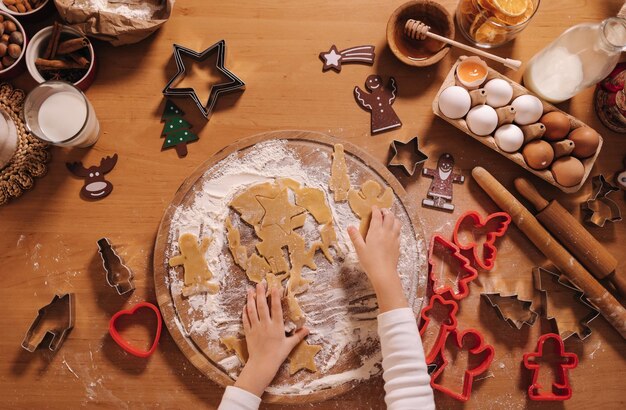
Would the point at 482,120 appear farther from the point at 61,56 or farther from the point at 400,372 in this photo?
the point at 61,56

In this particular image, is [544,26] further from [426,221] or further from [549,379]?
[549,379]

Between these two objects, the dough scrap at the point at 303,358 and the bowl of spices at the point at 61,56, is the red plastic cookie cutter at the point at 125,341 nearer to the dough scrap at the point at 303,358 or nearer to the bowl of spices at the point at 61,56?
the dough scrap at the point at 303,358

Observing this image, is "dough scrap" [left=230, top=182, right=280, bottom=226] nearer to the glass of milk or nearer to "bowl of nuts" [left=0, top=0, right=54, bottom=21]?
the glass of milk

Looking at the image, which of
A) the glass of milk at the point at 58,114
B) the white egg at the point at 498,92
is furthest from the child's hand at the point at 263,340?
the white egg at the point at 498,92

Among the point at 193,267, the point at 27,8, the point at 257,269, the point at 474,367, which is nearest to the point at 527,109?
the point at 474,367

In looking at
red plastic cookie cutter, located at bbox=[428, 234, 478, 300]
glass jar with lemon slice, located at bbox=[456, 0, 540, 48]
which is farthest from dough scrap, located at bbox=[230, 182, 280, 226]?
glass jar with lemon slice, located at bbox=[456, 0, 540, 48]
